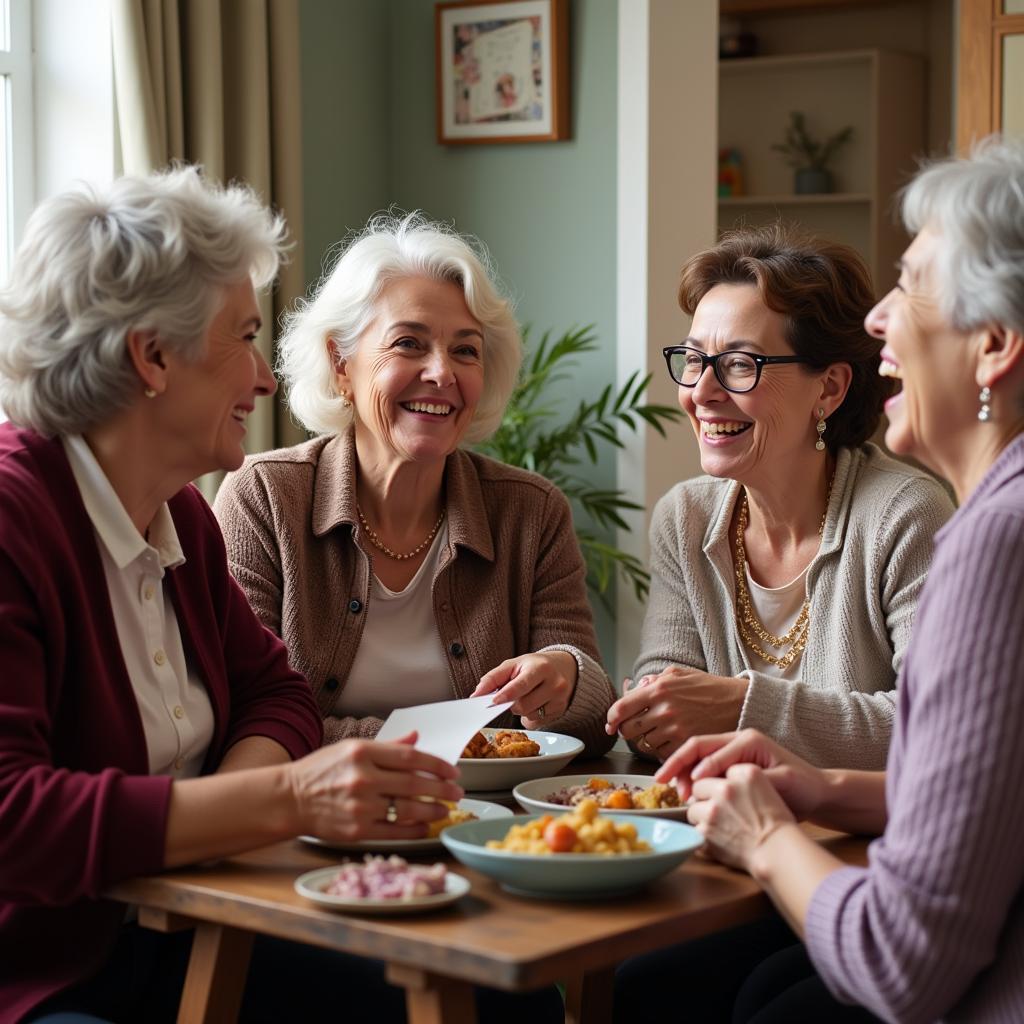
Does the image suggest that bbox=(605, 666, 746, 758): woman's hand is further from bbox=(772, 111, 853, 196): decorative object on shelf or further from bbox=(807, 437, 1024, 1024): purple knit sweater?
bbox=(772, 111, 853, 196): decorative object on shelf

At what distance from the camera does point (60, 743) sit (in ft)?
5.58

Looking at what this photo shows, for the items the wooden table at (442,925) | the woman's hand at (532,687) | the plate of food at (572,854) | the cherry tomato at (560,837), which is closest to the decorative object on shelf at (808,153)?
the woman's hand at (532,687)

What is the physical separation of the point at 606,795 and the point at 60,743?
63 cm

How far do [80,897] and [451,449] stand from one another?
1127 millimetres

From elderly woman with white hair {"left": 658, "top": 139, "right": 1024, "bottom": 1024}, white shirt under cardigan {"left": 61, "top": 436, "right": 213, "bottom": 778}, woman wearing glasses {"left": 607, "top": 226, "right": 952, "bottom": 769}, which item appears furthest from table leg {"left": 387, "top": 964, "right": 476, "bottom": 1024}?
woman wearing glasses {"left": 607, "top": 226, "right": 952, "bottom": 769}

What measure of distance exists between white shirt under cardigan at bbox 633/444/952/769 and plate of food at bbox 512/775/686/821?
0.81 ft

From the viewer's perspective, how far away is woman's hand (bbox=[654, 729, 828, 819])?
5.60ft

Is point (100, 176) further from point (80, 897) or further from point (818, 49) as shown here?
point (818, 49)

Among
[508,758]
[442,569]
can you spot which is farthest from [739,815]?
[442,569]

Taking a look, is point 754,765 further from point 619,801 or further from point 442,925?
point 442,925

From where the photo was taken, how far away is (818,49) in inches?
262

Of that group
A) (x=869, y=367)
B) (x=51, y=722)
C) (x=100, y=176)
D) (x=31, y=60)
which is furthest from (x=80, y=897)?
(x=31, y=60)

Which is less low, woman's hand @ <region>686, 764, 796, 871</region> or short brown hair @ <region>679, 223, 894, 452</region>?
short brown hair @ <region>679, 223, 894, 452</region>

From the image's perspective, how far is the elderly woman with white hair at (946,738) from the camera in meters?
1.31
